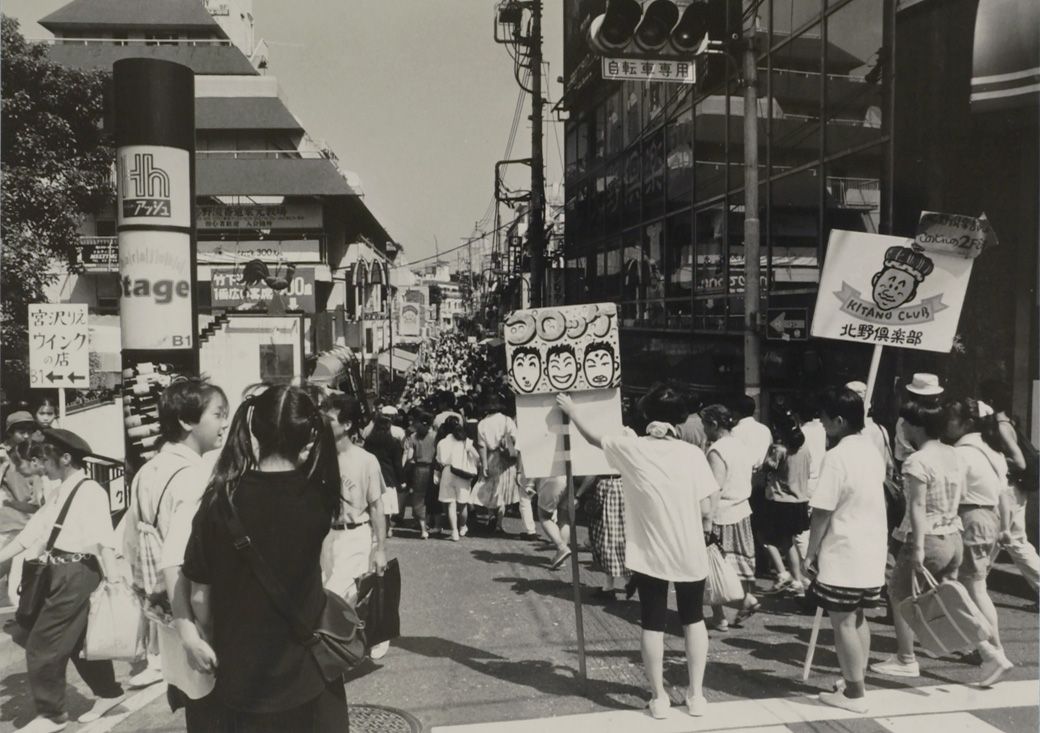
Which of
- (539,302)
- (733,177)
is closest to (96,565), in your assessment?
(733,177)

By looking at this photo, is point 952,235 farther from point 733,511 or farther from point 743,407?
point 733,511

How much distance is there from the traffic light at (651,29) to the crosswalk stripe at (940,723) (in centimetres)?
471

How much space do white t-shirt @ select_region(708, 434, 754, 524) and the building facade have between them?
4.87 m

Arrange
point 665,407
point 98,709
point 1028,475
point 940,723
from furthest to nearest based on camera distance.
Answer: point 1028,475
point 98,709
point 665,407
point 940,723

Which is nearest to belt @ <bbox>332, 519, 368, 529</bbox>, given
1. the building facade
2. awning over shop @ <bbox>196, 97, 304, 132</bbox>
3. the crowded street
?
the crowded street

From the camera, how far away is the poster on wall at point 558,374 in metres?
5.18

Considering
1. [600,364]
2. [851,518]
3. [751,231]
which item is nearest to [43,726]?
[600,364]

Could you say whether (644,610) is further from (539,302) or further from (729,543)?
(539,302)

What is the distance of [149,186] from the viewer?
6492 mm

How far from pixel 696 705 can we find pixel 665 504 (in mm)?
1066

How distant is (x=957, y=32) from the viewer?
9.50m

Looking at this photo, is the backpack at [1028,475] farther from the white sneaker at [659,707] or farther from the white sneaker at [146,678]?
the white sneaker at [146,678]

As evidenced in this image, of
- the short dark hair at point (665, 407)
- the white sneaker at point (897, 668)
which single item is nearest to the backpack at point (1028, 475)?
the white sneaker at point (897, 668)

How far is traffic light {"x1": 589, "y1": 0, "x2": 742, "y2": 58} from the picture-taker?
252 inches
